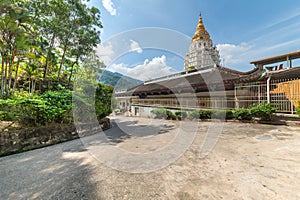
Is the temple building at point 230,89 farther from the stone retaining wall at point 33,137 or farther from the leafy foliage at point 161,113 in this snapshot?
the stone retaining wall at point 33,137

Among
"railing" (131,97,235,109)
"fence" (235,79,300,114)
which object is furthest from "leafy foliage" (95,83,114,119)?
"fence" (235,79,300,114)

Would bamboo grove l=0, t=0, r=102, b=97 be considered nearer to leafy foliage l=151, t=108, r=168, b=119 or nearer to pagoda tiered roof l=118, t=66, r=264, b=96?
leafy foliage l=151, t=108, r=168, b=119

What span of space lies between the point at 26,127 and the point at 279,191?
253 inches

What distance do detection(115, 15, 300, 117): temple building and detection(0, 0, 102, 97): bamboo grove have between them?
8.23 m

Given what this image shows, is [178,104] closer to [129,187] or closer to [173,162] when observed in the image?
[173,162]

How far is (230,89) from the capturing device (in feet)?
30.8

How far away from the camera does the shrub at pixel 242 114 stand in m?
7.45

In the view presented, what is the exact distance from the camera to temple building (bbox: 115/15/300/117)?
6674 mm

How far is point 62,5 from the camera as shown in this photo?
765 cm

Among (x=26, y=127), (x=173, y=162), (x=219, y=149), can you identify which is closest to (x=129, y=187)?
(x=173, y=162)

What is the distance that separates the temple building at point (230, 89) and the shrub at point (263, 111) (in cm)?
48

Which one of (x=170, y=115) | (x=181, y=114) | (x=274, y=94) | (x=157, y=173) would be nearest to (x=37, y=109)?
(x=157, y=173)

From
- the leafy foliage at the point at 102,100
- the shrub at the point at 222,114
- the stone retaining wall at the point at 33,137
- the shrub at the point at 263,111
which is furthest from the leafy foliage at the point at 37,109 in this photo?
the shrub at the point at 263,111

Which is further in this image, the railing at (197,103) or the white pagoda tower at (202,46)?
the white pagoda tower at (202,46)
